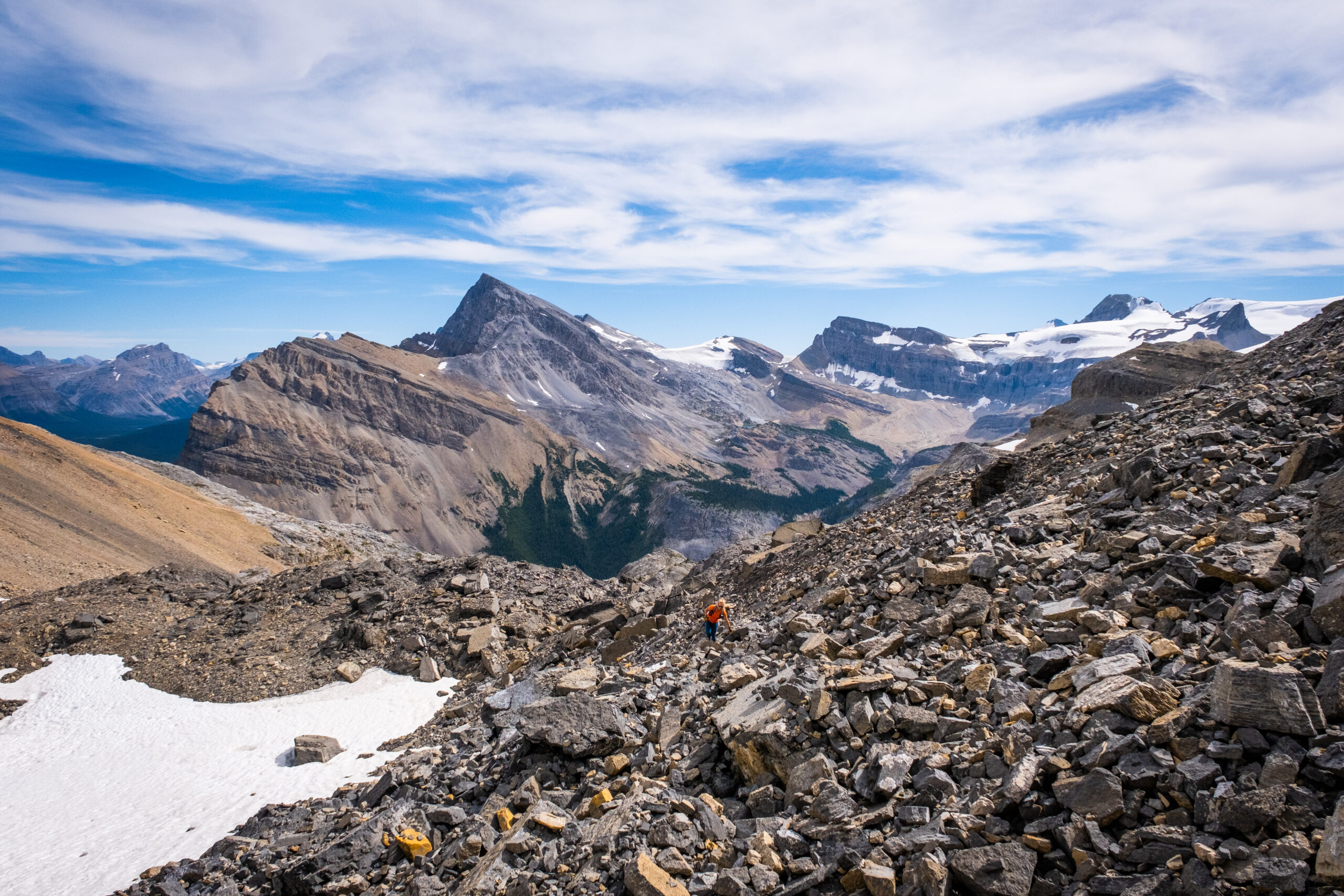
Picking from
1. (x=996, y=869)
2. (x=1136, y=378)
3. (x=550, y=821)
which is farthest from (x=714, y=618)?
(x=1136, y=378)

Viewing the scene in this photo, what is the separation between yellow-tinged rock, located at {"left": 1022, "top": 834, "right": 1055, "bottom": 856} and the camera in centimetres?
729

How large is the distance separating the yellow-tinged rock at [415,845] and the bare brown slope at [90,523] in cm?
5093

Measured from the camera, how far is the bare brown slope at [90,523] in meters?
54.2

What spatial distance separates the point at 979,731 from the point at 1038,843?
→ 7.04 ft

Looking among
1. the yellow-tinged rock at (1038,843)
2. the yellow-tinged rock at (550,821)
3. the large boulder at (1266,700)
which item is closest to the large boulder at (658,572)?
the yellow-tinged rock at (550,821)

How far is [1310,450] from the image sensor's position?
12531mm

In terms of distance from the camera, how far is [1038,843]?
24.0 feet

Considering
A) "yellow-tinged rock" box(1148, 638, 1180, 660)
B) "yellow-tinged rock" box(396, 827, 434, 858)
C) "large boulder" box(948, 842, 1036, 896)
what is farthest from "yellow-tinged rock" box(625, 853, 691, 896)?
"yellow-tinged rock" box(1148, 638, 1180, 660)

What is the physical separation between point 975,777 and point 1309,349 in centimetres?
2254

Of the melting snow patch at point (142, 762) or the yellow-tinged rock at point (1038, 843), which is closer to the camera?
the yellow-tinged rock at point (1038, 843)

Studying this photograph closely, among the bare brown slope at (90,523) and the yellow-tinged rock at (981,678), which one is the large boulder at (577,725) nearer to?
the yellow-tinged rock at (981,678)

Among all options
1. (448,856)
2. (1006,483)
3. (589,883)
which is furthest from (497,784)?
(1006,483)

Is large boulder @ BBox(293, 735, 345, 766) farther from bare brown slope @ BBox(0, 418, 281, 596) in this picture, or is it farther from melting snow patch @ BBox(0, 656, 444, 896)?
bare brown slope @ BBox(0, 418, 281, 596)

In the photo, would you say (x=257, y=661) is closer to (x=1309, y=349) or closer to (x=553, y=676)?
(x=553, y=676)
